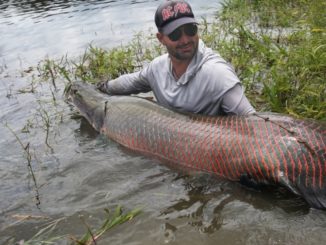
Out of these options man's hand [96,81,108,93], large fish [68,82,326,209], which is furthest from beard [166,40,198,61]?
man's hand [96,81,108,93]

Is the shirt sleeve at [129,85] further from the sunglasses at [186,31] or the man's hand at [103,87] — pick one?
the sunglasses at [186,31]

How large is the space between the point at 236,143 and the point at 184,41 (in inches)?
46.1

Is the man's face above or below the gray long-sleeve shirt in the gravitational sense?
above

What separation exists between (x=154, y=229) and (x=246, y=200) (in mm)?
726

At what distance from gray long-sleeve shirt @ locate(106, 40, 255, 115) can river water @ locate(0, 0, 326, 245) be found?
25.6 inches

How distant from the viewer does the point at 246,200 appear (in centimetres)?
304

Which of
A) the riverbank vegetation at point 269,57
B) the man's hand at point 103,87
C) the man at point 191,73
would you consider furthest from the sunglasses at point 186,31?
the man's hand at point 103,87

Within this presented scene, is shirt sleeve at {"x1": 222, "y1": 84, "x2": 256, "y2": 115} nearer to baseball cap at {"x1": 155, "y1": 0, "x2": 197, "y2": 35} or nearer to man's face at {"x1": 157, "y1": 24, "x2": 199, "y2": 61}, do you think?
man's face at {"x1": 157, "y1": 24, "x2": 199, "y2": 61}

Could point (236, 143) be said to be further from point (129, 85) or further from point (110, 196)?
point (129, 85)

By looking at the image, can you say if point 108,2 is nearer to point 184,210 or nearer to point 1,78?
point 1,78

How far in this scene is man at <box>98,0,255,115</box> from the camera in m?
3.54

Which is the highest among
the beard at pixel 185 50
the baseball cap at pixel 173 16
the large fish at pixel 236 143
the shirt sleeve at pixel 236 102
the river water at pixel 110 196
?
the baseball cap at pixel 173 16

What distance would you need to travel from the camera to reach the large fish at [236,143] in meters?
2.73

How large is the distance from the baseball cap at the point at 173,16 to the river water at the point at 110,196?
49.6 inches
